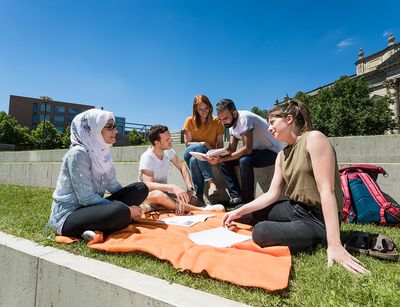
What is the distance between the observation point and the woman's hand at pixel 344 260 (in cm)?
166

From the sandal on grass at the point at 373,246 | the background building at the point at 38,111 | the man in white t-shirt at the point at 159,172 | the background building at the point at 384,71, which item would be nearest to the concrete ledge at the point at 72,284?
the sandal on grass at the point at 373,246

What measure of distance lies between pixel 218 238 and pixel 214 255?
1.63 ft

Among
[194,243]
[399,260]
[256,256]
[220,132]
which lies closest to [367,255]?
[399,260]

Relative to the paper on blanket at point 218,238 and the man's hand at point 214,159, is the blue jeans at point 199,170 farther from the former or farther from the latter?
the paper on blanket at point 218,238

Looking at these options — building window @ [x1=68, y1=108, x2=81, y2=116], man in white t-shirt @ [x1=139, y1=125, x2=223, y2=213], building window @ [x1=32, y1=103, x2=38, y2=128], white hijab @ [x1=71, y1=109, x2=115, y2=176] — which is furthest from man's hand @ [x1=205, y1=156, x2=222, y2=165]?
building window @ [x1=68, y1=108, x2=81, y2=116]

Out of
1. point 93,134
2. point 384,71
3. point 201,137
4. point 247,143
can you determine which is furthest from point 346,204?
point 384,71

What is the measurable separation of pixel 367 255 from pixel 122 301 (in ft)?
5.47

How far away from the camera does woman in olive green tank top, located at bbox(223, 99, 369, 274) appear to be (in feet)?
6.15

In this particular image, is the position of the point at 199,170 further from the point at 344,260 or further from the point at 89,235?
the point at 344,260

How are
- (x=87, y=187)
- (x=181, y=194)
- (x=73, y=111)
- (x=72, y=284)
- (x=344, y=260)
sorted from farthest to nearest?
1. (x=73, y=111)
2. (x=181, y=194)
3. (x=87, y=187)
4. (x=72, y=284)
5. (x=344, y=260)

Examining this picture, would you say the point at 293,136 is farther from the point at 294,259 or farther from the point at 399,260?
the point at 399,260

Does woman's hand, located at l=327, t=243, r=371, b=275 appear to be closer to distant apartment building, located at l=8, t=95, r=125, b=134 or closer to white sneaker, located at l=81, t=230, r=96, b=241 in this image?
white sneaker, located at l=81, t=230, r=96, b=241

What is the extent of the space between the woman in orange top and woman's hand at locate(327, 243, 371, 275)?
2.63 m

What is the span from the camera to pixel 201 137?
15.7 feet
